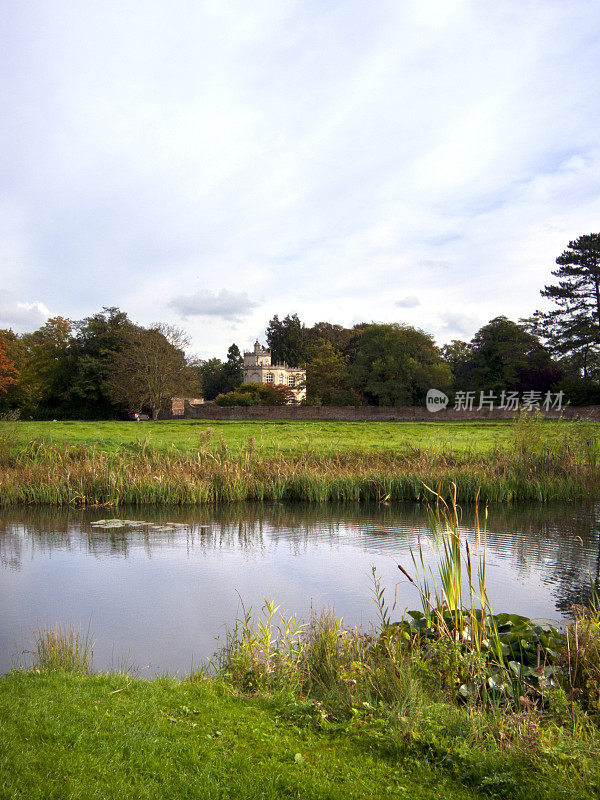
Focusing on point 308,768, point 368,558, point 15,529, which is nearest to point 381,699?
point 308,768

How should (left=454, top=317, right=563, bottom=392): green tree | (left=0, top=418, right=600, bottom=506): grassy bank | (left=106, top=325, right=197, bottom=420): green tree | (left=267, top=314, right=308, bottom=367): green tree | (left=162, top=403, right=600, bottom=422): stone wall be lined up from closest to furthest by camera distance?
(left=0, top=418, right=600, bottom=506): grassy bank
(left=162, top=403, right=600, bottom=422): stone wall
(left=454, top=317, right=563, bottom=392): green tree
(left=106, top=325, right=197, bottom=420): green tree
(left=267, top=314, right=308, bottom=367): green tree

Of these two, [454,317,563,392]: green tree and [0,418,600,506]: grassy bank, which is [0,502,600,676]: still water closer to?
[0,418,600,506]: grassy bank

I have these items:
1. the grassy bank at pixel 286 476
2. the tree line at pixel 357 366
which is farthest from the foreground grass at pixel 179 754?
the tree line at pixel 357 366

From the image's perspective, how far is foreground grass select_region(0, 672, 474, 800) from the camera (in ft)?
11.0

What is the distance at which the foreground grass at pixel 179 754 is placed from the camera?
334 centimetres

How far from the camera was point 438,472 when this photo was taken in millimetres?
18562

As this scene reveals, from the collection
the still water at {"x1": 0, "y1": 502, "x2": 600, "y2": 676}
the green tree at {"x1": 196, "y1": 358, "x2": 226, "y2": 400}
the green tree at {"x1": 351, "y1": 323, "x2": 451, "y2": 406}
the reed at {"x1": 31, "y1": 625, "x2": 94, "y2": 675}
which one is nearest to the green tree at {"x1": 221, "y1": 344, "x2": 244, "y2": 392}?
the green tree at {"x1": 196, "y1": 358, "x2": 226, "y2": 400}

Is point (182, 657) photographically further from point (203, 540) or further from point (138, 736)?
point (203, 540)

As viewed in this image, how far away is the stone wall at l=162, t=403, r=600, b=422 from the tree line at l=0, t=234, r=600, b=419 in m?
2.84

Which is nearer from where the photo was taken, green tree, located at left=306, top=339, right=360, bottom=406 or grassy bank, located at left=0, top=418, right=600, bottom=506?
grassy bank, located at left=0, top=418, right=600, bottom=506

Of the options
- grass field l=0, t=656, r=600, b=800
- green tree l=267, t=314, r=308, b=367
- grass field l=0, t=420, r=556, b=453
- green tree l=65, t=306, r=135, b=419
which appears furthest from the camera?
green tree l=267, t=314, r=308, b=367

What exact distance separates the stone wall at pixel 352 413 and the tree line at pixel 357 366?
9.33 ft

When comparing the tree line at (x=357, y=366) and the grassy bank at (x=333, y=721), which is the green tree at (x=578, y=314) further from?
the grassy bank at (x=333, y=721)

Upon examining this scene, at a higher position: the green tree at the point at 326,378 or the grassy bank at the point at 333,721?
the green tree at the point at 326,378
